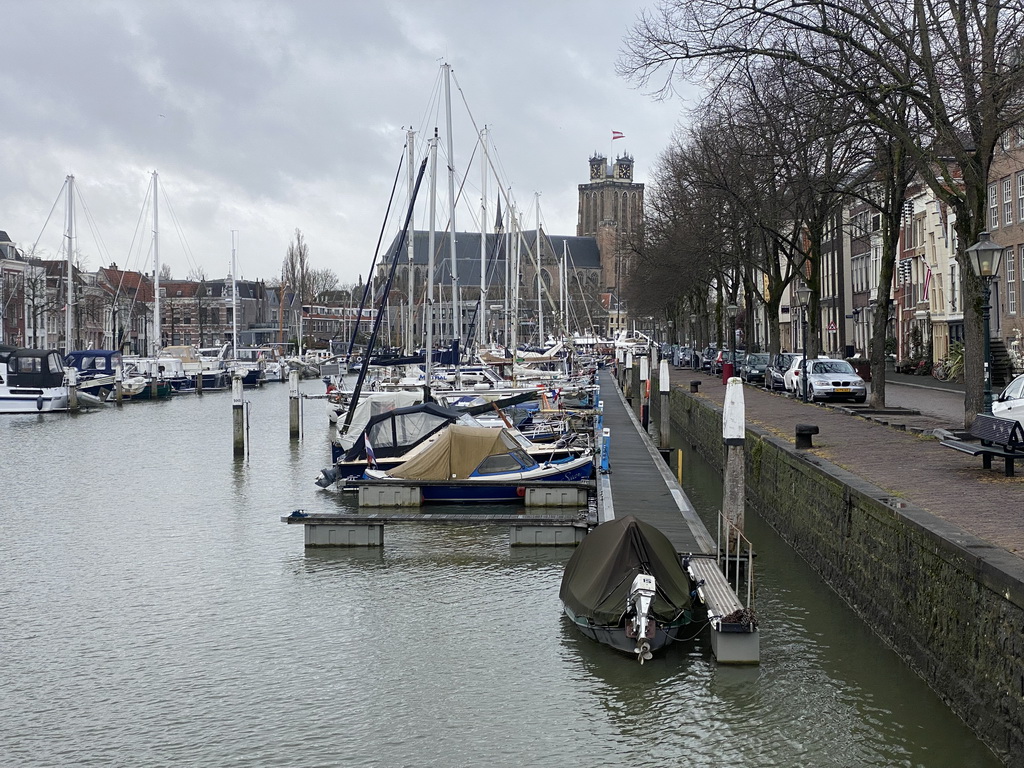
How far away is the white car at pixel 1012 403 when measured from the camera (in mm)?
22636

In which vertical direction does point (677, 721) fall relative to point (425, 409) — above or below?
below

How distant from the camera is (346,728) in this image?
13.8m

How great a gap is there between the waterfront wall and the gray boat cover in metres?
2.66

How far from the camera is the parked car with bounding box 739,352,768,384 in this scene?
58.8 meters

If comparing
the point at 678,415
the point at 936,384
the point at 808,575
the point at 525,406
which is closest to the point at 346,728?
the point at 808,575

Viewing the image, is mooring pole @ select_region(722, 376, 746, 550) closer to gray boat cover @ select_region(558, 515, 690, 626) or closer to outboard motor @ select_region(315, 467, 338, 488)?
gray boat cover @ select_region(558, 515, 690, 626)

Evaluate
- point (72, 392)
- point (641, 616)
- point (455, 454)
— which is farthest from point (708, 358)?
point (641, 616)

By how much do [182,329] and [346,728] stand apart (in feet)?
545

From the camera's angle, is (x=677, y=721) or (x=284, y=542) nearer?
(x=677, y=721)

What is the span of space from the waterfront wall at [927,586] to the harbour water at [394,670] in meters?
0.39

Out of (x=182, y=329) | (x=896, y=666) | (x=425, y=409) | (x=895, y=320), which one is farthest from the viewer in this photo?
(x=182, y=329)

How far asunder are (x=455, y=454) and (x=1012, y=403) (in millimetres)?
12130

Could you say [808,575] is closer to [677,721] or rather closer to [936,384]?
[677,721]

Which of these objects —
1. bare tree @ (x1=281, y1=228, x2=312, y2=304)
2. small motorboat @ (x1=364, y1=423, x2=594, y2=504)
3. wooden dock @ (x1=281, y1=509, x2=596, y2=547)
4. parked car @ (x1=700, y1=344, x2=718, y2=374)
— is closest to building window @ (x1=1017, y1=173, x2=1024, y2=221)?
parked car @ (x1=700, y1=344, x2=718, y2=374)
